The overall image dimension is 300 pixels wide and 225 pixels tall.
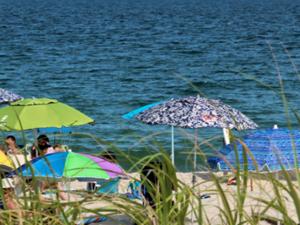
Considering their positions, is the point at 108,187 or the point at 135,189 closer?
the point at 135,189

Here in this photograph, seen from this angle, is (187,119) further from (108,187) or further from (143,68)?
(143,68)

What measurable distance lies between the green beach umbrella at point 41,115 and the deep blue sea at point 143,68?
0.33 meters

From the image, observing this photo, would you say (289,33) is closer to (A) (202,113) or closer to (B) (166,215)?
(A) (202,113)

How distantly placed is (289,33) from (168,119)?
50615 mm

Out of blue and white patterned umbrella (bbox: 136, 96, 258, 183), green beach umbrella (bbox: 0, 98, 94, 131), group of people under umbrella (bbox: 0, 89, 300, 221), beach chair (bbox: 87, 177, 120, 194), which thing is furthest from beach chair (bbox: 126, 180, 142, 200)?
green beach umbrella (bbox: 0, 98, 94, 131)

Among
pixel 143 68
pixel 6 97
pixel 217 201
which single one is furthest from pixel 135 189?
pixel 143 68

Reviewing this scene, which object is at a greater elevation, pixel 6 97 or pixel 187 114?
pixel 6 97

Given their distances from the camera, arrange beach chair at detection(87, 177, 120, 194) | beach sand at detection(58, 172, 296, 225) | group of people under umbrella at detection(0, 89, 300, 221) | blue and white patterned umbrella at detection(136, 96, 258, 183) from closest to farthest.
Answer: beach sand at detection(58, 172, 296, 225), beach chair at detection(87, 177, 120, 194), group of people under umbrella at detection(0, 89, 300, 221), blue and white patterned umbrella at detection(136, 96, 258, 183)

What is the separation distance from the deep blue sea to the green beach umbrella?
1.07 ft

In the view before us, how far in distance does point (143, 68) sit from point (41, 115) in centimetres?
2585

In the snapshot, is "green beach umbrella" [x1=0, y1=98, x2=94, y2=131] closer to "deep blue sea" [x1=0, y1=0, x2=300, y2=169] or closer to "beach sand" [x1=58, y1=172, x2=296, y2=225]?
"deep blue sea" [x1=0, y1=0, x2=300, y2=169]

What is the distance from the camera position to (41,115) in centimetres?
1294

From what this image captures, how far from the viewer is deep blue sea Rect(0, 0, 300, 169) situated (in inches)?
961

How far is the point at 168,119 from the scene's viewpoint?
12188 millimetres
